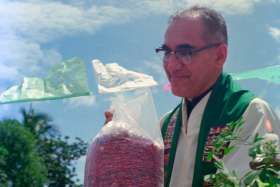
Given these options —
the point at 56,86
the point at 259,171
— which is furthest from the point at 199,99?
the point at 259,171

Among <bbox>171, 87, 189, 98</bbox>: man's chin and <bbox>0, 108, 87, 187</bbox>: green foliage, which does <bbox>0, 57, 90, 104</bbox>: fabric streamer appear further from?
<bbox>0, 108, 87, 187</bbox>: green foliage

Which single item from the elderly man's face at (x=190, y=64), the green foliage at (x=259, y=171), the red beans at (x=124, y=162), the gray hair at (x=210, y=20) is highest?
the gray hair at (x=210, y=20)

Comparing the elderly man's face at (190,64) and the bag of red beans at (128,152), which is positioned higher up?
the elderly man's face at (190,64)

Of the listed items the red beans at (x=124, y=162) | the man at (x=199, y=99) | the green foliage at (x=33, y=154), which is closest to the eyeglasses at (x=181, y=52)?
the man at (x=199, y=99)

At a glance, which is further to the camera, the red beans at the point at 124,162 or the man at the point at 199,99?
the man at the point at 199,99

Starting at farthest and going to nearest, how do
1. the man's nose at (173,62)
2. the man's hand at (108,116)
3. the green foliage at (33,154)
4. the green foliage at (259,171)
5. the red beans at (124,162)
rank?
the green foliage at (33,154) → the man's nose at (173,62) → the man's hand at (108,116) → the red beans at (124,162) → the green foliage at (259,171)

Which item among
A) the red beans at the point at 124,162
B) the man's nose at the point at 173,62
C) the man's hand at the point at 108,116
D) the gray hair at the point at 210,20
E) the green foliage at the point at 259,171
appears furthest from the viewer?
the gray hair at the point at 210,20

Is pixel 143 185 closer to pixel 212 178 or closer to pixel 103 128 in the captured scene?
pixel 103 128

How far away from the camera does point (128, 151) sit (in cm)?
153

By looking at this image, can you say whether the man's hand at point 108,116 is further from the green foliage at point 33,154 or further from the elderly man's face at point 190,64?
the green foliage at point 33,154

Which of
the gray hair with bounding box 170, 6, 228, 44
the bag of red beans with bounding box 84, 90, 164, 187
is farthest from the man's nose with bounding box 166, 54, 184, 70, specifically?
the bag of red beans with bounding box 84, 90, 164, 187

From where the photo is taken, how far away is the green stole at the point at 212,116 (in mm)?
2022

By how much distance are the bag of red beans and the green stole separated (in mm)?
Result: 419

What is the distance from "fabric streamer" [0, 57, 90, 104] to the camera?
189cm
